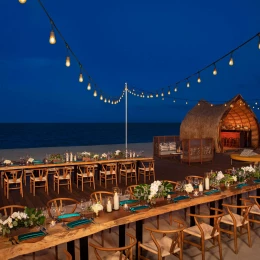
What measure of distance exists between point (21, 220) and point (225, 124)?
67.2 ft

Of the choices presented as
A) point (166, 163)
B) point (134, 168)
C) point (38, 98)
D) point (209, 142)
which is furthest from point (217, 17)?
point (38, 98)

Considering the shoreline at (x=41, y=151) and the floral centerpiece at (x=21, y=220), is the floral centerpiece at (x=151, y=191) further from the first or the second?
the shoreline at (x=41, y=151)

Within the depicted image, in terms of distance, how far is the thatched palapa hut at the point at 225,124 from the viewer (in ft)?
57.4

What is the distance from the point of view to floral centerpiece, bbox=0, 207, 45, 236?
3.56 m

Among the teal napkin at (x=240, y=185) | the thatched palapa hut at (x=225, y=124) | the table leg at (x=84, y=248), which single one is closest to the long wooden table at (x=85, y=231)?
the table leg at (x=84, y=248)

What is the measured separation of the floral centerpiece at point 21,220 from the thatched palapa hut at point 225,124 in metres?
14.8

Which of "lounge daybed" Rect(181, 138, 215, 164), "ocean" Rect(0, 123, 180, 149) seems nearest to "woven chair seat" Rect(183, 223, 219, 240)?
"lounge daybed" Rect(181, 138, 215, 164)

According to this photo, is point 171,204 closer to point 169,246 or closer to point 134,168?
point 169,246

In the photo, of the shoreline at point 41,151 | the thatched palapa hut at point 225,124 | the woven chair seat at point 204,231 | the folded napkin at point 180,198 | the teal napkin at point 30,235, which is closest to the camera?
the teal napkin at point 30,235

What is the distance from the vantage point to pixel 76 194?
8.22m

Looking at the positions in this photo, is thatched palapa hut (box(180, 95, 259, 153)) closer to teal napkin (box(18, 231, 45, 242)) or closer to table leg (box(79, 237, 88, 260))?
table leg (box(79, 237, 88, 260))

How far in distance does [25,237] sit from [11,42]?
39.3 m

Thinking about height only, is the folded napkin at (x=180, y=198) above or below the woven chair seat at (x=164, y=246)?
above

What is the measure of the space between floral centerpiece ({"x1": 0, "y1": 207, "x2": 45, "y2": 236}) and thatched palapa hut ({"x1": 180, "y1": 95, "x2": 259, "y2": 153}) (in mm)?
14773
